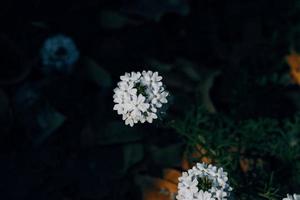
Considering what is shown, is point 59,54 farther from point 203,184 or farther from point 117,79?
point 203,184

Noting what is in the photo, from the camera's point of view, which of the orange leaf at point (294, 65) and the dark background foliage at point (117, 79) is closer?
the dark background foliage at point (117, 79)

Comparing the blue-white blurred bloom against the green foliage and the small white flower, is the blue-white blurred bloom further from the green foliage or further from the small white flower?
the small white flower

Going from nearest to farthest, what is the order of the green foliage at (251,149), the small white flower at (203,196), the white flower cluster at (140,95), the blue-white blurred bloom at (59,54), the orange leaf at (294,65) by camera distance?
the small white flower at (203,196) → the white flower cluster at (140,95) → the green foliage at (251,149) → the blue-white blurred bloom at (59,54) → the orange leaf at (294,65)

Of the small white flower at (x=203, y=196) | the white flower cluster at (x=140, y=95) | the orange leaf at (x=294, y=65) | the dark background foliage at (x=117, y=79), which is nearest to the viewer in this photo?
the small white flower at (x=203, y=196)

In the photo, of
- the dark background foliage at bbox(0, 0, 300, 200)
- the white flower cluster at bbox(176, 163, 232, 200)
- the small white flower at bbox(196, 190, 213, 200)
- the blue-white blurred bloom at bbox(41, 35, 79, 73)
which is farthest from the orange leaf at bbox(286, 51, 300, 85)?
the small white flower at bbox(196, 190, 213, 200)

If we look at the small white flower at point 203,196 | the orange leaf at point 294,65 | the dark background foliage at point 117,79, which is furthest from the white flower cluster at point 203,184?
the orange leaf at point 294,65

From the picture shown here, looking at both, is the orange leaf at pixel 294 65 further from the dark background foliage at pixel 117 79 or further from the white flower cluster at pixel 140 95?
the white flower cluster at pixel 140 95
